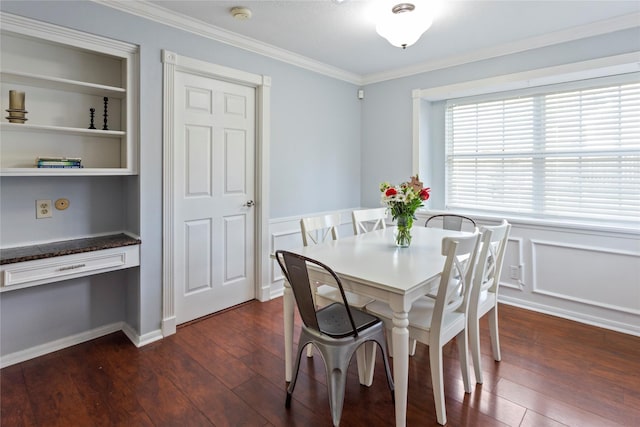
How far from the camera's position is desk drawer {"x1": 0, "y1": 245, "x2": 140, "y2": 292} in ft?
6.78

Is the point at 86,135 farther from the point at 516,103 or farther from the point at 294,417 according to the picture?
the point at 516,103

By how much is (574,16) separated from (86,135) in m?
3.69

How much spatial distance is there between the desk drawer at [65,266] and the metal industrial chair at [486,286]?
7.51ft

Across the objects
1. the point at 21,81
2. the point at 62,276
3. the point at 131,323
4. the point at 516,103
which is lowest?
the point at 131,323

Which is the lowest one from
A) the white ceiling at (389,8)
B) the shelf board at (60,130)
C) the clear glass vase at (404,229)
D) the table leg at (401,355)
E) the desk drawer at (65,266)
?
the table leg at (401,355)

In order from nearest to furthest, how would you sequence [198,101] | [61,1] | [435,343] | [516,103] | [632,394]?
[435,343] < [632,394] < [61,1] < [198,101] < [516,103]

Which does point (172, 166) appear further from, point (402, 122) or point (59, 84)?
point (402, 122)

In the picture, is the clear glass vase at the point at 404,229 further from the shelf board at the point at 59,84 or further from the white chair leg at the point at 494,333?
the shelf board at the point at 59,84

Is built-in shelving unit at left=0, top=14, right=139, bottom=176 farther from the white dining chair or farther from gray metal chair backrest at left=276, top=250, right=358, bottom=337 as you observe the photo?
gray metal chair backrest at left=276, top=250, right=358, bottom=337

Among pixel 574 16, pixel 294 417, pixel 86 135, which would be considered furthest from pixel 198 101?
pixel 574 16

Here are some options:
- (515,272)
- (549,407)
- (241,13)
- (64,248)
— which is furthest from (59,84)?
(515,272)

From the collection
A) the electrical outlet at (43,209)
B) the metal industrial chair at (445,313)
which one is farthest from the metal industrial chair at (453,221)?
the electrical outlet at (43,209)

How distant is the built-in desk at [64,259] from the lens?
2068mm

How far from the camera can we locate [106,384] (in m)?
2.11
